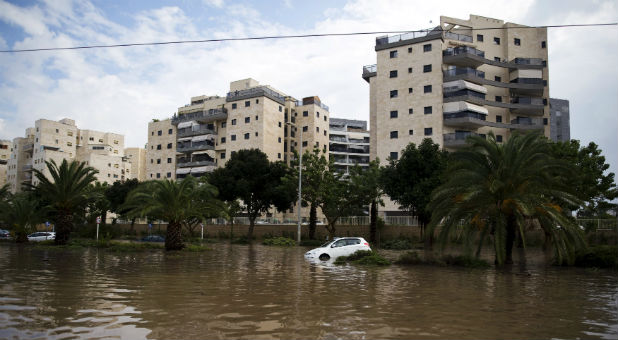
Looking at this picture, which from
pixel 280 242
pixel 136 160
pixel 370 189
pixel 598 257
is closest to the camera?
pixel 598 257

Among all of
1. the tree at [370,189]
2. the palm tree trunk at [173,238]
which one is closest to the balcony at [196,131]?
the tree at [370,189]

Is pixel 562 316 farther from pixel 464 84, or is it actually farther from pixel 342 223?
pixel 464 84

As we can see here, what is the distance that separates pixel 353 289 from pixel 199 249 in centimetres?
2024

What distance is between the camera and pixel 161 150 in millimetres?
88875

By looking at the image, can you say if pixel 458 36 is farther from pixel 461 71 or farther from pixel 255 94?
pixel 255 94

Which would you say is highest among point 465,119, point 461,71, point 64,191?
point 461,71

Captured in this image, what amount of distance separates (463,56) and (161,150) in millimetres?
59374

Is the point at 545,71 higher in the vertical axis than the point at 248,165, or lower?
higher

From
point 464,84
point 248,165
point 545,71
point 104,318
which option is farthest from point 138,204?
point 545,71

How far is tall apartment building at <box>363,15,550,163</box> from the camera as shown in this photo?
57.2 meters

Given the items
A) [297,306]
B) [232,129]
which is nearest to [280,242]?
[297,306]

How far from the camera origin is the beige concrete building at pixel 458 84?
57.2 m

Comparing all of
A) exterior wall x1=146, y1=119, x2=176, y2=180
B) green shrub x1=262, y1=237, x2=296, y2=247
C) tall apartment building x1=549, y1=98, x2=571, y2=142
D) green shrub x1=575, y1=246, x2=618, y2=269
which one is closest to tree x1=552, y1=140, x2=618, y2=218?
green shrub x1=575, y1=246, x2=618, y2=269

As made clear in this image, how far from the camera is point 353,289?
12.5 meters
